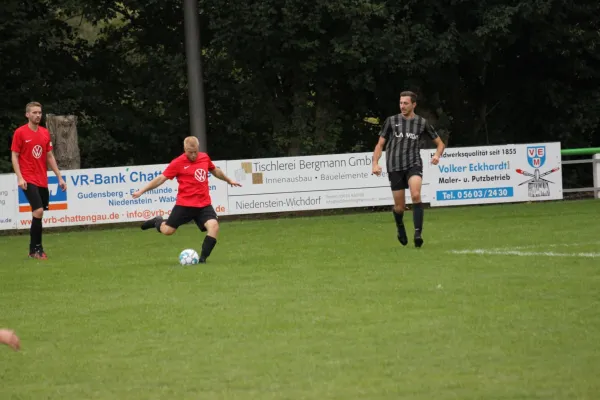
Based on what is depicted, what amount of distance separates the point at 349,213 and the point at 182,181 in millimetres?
11074

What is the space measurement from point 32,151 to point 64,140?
9926 millimetres

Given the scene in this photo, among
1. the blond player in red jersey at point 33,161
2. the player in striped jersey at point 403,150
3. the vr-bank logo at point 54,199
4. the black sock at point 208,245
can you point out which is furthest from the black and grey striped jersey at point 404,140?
the vr-bank logo at point 54,199

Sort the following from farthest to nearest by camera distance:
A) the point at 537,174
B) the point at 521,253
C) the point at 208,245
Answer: the point at 537,174
the point at 208,245
the point at 521,253

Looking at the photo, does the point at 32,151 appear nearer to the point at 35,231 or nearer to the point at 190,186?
the point at 35,231

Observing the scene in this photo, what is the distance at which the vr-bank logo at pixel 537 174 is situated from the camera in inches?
1009

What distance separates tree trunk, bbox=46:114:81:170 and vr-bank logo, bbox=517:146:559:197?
9.29 m

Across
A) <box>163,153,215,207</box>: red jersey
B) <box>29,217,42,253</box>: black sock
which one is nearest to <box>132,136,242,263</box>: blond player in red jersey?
<box>163,153,215,207</box>: red jersey

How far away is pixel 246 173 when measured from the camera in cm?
2411

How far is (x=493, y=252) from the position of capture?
46.9 feet

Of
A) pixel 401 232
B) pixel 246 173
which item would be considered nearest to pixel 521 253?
pixel 401 232

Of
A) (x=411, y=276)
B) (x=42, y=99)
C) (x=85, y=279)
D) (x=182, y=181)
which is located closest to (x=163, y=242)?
(x=182, y=181)

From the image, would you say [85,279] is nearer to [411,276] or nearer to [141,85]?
[411,276]

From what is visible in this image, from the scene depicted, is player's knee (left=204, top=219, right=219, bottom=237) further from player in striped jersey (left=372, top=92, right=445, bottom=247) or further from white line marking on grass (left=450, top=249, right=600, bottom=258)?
white line marking on grass (left=450, top=249, right=600, bottom=258)

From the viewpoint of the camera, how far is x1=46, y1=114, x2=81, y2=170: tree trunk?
25422 millimetres
